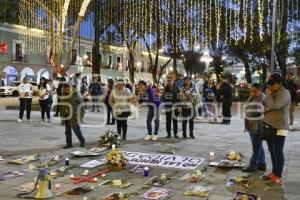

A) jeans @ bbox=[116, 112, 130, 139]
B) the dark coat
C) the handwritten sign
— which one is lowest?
the handwritten sign

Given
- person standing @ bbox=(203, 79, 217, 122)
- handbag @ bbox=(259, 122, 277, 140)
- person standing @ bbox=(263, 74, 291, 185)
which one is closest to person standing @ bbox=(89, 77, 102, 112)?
person standing @ bbox=(203, 79, 217, 122)

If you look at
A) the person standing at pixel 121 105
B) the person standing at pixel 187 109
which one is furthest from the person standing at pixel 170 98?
the person standing at pixel 121 105

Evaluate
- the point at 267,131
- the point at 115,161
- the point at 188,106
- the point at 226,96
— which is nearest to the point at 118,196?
the point at 115,161

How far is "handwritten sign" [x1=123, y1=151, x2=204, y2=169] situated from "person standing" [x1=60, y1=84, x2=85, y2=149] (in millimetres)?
1503

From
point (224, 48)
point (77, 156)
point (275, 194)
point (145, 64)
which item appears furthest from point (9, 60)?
point (275, 194)

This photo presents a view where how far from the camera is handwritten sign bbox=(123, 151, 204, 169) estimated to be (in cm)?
851

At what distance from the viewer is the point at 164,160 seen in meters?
8.93

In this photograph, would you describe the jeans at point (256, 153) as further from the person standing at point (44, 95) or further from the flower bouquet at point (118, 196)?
the person standing at point (44, 95)

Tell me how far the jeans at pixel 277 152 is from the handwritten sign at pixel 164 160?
1.69 meters

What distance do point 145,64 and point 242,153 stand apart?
219 feet

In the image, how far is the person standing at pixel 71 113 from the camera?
405 inches

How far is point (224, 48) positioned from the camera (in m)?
42.5

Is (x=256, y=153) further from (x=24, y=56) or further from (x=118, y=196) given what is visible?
(x=24, y=56)

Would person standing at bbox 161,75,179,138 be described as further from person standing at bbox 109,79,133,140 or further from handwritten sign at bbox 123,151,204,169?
handwritten sign at bbox 123,151,204,169
